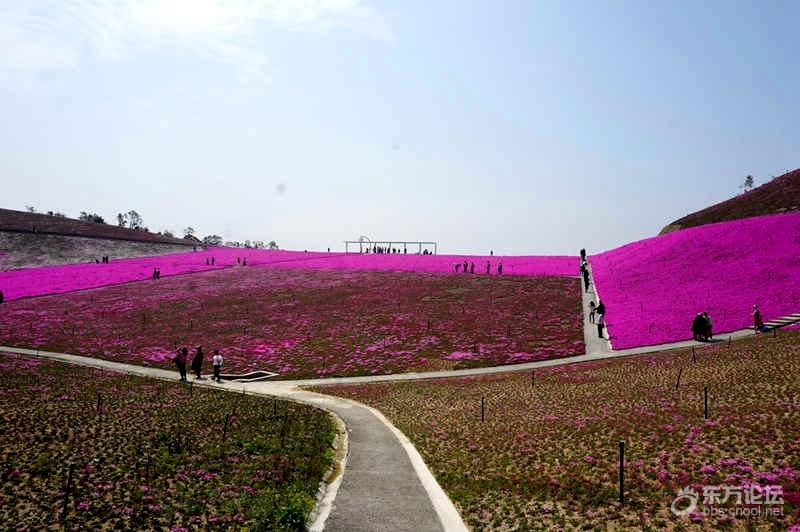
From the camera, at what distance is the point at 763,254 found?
44.8 meters

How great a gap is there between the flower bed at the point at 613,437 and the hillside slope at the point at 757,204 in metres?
36.2

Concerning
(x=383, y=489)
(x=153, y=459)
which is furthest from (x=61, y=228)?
(x=383, y=489)

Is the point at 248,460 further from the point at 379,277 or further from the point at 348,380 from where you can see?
the point at 379,277

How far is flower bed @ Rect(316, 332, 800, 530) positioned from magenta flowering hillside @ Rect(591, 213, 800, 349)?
319 inches

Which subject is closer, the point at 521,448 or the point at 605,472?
the point at 605,472

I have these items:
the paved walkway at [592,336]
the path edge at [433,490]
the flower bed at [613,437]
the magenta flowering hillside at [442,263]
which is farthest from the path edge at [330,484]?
the magenta flowering hillside at [442,263]

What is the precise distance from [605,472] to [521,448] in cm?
356

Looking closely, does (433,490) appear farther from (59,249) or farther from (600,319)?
(59,249)

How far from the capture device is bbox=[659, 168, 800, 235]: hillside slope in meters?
57.6

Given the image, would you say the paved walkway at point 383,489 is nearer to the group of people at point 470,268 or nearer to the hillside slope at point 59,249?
the group of people at point 470,268

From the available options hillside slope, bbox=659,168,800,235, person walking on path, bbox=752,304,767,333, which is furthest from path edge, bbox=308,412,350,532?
hillside slope, bbox=659,168,800,235

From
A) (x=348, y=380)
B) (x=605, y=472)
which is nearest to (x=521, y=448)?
(x=605, y=472)

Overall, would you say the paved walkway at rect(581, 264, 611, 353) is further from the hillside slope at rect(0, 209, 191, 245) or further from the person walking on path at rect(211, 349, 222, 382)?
the hillside slope at rect(0, 209, 191, 245)

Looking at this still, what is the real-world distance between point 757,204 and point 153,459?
231 feet
